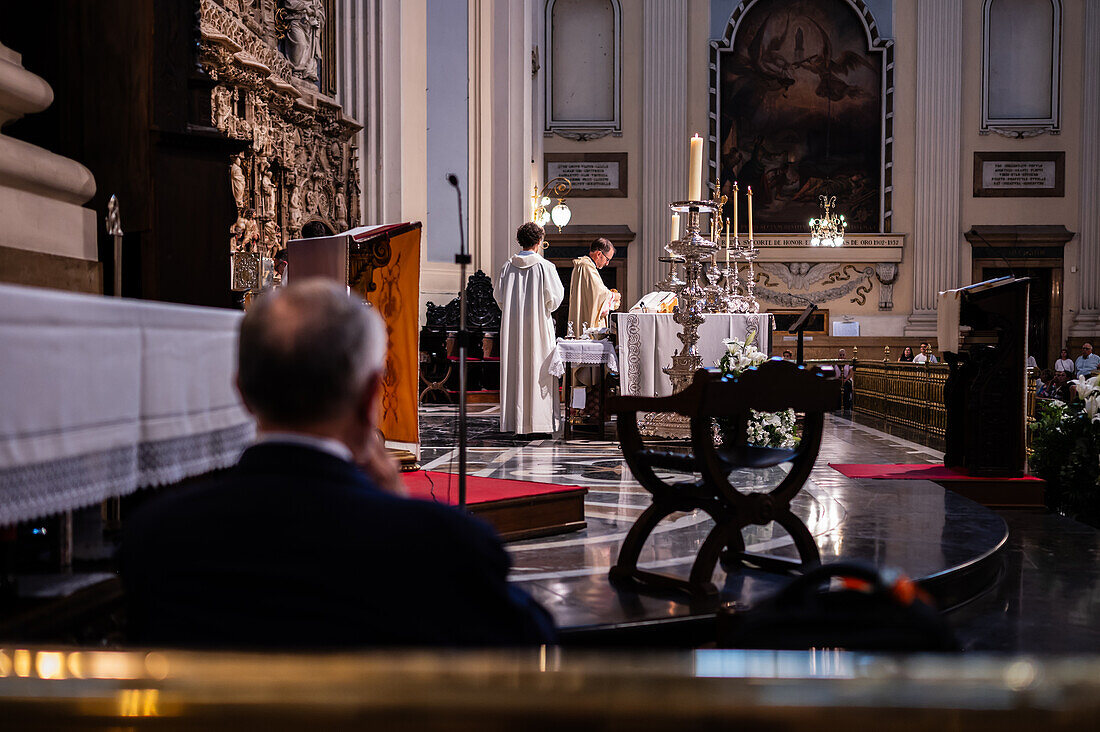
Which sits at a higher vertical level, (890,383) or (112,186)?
(112,186)

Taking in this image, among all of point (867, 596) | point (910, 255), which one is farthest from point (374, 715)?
point (910, 255)

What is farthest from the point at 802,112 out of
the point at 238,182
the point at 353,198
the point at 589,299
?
the point at 238,182

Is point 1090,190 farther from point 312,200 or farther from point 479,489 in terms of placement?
point 479,489

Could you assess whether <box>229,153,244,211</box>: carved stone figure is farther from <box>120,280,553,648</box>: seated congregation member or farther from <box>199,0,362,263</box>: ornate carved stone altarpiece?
<box>120,280,553,648</box>: seated congregation member

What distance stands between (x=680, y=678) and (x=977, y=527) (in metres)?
4.00

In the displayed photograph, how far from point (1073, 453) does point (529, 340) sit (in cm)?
453

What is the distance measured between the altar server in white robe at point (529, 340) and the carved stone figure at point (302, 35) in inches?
127

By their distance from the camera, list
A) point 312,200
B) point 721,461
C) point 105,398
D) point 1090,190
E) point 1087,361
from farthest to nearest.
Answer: point 1090,190, point 1087,361, point 312,200, point 721,461, point 105,398

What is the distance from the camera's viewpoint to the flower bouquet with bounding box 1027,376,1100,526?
516cm

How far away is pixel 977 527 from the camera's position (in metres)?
4.16

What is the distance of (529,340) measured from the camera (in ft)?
27.4

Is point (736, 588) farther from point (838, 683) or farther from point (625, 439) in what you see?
point (838, 683)

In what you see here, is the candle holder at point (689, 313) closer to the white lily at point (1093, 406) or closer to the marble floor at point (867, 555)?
the marble floor at point (867, 555)

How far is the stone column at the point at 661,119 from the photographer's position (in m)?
18.8
